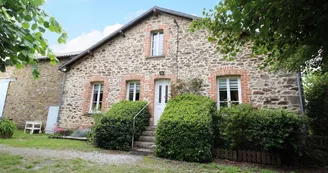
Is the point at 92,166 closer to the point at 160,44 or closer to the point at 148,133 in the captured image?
the point at 148,133

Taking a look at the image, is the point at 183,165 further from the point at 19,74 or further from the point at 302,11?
the point at 19,74

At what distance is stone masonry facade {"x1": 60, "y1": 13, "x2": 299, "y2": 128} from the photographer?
7027 mm

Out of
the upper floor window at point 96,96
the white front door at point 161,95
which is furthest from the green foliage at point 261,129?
the upper floor window at point 96,96

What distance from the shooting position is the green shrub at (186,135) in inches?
210

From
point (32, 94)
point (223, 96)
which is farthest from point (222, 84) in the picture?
point (32, 94)

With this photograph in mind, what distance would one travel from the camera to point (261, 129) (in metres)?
5.23

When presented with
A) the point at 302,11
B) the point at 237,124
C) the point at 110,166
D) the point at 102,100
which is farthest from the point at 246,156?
the point at 102,100

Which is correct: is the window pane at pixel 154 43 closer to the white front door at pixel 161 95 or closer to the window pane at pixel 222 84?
the white front door at pixel 161 95

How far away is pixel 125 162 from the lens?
490cm

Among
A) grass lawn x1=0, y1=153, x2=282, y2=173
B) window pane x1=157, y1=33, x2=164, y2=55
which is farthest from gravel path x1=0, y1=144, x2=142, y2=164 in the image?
window pane x1=157, y1=33, x2=164, y2=55

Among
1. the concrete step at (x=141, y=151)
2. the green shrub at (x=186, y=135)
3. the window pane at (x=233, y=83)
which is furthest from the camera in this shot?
the window pane at (x=233, y=83)

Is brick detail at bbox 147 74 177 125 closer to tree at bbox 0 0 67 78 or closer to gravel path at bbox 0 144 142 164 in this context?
gravel path at bbox 0 144 142 164

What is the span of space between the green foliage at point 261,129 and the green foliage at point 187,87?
2198mm

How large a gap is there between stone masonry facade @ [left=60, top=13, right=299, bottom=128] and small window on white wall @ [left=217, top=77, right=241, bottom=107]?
241mm
